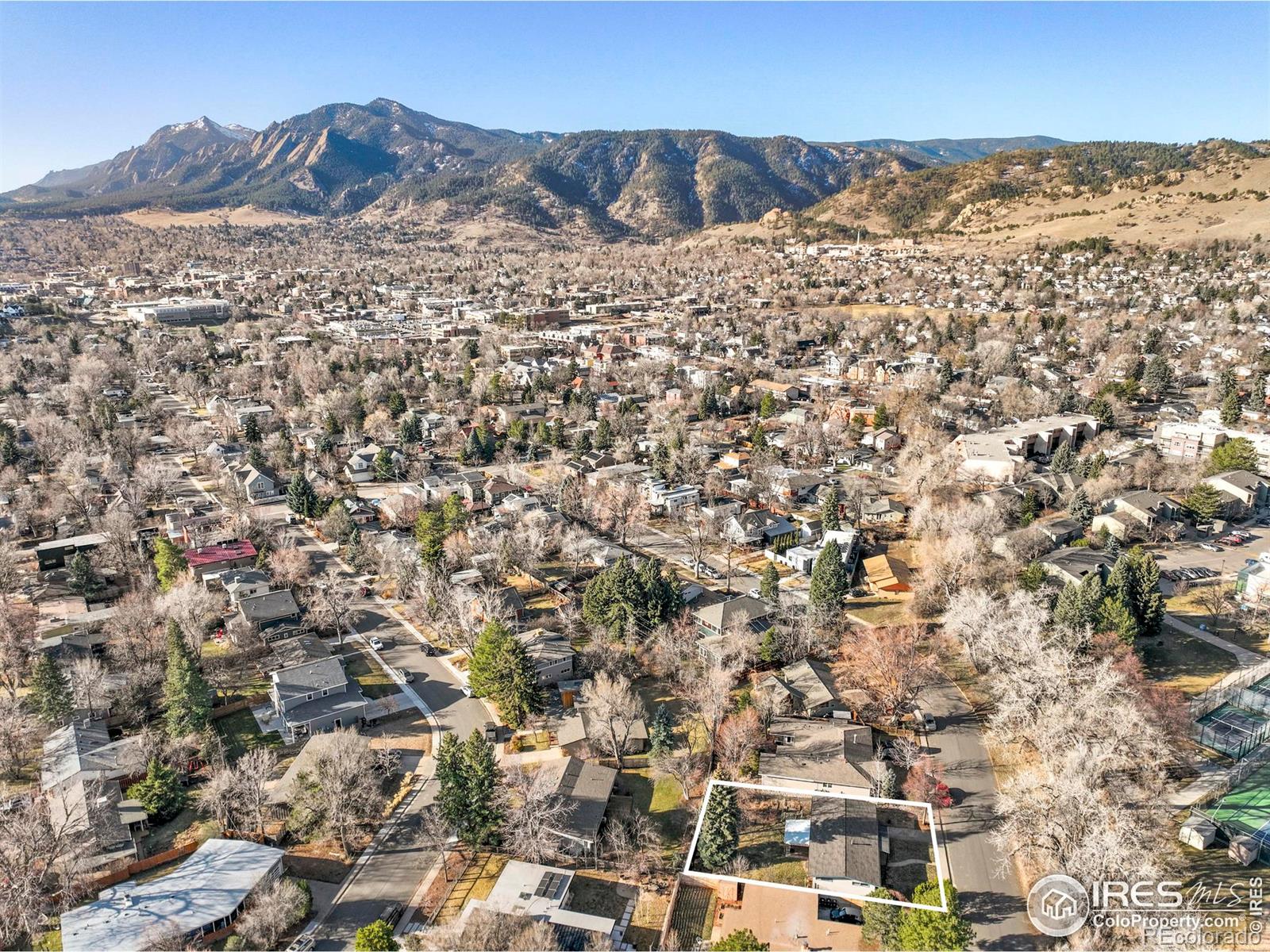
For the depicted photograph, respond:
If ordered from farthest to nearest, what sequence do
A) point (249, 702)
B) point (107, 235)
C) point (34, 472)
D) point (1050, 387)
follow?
point (107, 235)
point (1050, 387)
point (34, 472)
point (249, 702)

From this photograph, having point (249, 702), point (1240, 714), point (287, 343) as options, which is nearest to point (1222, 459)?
point (1240, 714)

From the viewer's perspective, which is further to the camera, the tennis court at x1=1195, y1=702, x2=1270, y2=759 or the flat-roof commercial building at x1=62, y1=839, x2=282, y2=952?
the tennis court at x1=1195, y1=702, x2=1270, y2=759

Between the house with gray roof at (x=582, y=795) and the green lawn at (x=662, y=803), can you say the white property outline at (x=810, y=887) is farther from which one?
the house with gray roof at (x=582, y=795)

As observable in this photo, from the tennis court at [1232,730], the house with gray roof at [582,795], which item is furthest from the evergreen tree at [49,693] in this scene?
the tennis court at [1232,730]

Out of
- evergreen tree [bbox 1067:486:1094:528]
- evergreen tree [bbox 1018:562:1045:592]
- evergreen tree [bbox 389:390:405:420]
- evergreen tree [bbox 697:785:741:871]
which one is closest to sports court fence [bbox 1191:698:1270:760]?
evergreen tree [bbox 1018:562:1045:592]

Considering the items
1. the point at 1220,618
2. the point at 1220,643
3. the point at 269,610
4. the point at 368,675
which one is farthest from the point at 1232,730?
the point at 269,610

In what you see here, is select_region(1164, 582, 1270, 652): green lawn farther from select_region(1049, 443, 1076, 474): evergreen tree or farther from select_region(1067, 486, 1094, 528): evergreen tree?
select_region(1049, 443, 1076, 474): evergreen tree

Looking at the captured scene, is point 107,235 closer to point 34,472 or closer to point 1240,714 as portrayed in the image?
point 34,472
